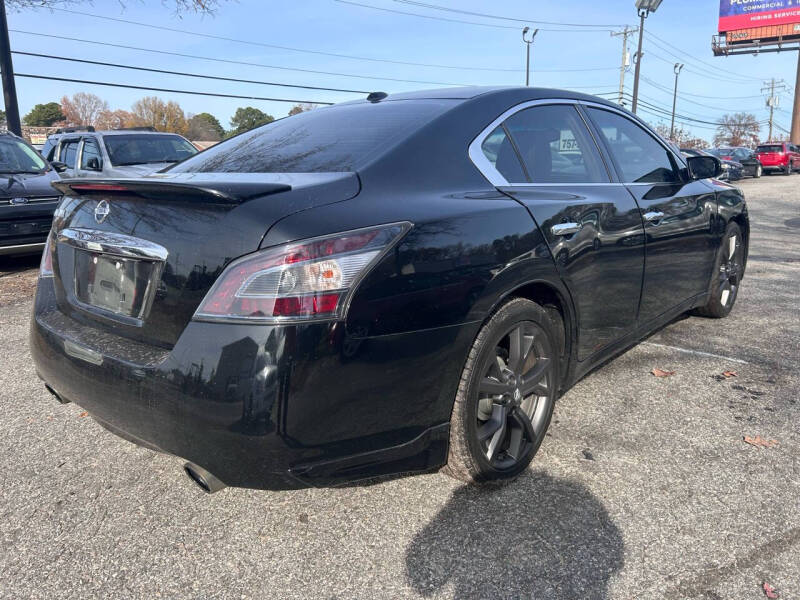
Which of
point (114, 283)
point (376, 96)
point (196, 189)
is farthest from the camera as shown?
point (376, 96)

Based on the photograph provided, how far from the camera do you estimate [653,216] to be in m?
3.55

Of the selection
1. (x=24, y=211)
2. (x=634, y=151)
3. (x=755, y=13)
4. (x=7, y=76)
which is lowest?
(x=24, y=211)

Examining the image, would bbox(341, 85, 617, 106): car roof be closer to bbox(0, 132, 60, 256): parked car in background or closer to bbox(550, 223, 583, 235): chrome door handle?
bbox(550, 223, 583, 235): chrome door handle

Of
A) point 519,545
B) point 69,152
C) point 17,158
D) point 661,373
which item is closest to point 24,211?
point 17,158

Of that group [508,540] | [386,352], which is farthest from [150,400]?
[508,540]

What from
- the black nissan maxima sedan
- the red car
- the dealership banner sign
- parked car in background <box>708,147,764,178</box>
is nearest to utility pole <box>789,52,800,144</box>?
the dealership banner sign

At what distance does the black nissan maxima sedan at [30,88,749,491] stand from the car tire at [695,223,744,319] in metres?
1.90

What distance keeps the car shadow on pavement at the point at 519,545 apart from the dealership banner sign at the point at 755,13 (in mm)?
59288

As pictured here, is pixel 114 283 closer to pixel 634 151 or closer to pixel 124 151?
pixel 634 151

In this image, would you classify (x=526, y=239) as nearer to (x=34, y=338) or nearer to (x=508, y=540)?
(x=508, y=540)

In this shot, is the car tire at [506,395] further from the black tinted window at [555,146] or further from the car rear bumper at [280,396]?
the black tinted window at [555,146]

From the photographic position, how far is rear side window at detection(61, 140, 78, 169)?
1148 centimetres

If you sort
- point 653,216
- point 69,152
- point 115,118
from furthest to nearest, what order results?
point 115,118 → point 69,152 → point 653,216

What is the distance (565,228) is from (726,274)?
284 cm
